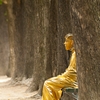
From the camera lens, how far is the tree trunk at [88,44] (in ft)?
16.9

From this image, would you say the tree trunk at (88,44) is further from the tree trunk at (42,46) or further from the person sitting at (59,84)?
the tree trunk at (42,46)

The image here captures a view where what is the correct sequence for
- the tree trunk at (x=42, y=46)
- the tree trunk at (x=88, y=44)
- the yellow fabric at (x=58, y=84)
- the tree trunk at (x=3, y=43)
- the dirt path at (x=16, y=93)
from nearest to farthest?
1. the tree trunk at (x=88, y=44)
2. the yellow fabric at (x=58, y=84)
3. the tree trunk at (x=42, y=46)
4. the dirt path at (x=16, y=93)
5. the tree trunk at (x=3, y=43)

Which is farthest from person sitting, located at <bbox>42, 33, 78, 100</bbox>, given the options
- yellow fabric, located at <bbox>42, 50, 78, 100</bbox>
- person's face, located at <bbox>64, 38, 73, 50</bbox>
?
person's face, located at <bbox>64, 38, 73, 50</bbox>

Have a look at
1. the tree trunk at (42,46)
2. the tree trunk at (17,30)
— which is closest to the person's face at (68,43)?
the tree trunk at (42,46)

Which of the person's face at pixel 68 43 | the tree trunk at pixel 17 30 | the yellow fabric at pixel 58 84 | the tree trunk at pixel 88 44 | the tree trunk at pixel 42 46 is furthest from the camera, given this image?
the tree trunk at pixel 17 30

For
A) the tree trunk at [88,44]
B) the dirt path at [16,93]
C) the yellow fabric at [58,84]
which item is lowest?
the dirt path at [16,93]

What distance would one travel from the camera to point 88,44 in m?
5.27

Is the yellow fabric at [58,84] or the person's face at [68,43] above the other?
the person's face at [68,43]

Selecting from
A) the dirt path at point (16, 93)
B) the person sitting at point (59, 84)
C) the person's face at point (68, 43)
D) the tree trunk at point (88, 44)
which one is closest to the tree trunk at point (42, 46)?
the dirt path at point (16, 93)

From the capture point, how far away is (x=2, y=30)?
1114 inches

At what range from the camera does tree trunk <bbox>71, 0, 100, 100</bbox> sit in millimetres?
5156

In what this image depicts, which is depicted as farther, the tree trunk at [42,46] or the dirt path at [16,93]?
the dirt path at [16,93]

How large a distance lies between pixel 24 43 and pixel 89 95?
12521 millimetres

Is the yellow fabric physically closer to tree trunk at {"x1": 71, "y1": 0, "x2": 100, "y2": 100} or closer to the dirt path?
tree trunk at {"x1": 71, "y1": 0, "x2": 100, "y2": 100}
